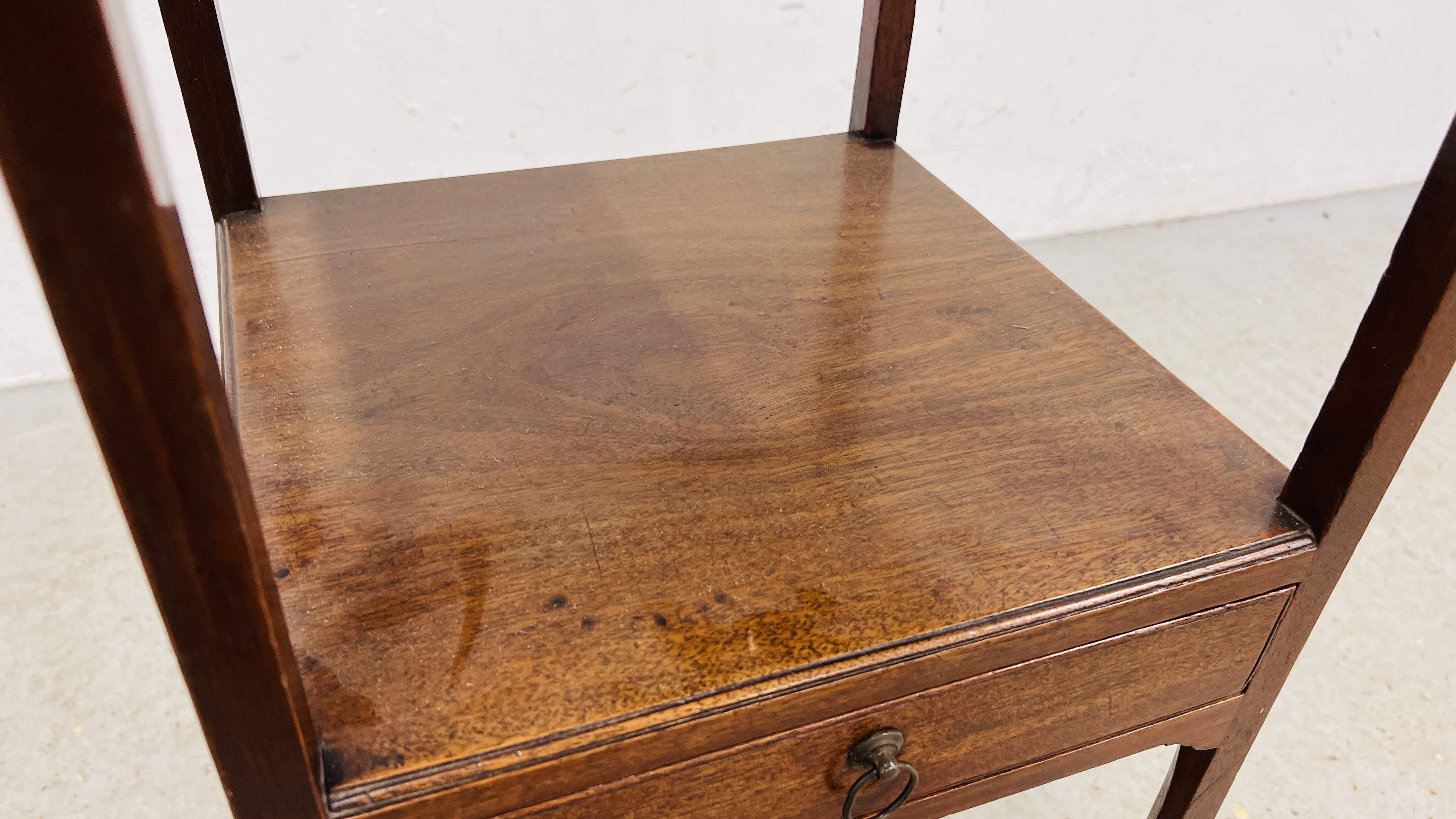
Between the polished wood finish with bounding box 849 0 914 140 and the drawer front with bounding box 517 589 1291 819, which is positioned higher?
the polished wood finish with bounding box 849 0 914 140

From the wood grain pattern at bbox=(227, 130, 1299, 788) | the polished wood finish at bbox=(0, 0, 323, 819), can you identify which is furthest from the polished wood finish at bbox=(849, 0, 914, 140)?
the polished wood finish at bbox=(0, 0, 323, 819)

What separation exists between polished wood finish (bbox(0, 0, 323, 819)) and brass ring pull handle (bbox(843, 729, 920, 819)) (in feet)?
0.87

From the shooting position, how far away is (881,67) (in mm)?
884

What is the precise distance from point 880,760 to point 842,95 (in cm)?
139

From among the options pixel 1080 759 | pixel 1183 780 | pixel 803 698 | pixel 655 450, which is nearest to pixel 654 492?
pixel 655 450

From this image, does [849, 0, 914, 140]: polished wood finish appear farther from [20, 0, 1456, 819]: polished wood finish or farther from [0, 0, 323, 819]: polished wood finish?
[0, 0, 323, 819]: polished wood finish

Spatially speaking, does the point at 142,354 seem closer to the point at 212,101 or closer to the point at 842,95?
the point at 212,101

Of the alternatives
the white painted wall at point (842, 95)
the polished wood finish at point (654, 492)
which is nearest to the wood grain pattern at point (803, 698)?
the polished wood finish at point (654, 492)

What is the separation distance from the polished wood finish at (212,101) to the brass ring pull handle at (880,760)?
1.99ft

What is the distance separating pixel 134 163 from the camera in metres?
0.24

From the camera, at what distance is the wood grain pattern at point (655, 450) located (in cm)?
45

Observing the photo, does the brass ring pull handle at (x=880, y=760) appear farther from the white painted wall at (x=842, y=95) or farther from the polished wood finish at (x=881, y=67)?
the white painted wall at (x=842, y=95)

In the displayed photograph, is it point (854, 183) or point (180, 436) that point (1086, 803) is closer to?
point (854, 183)

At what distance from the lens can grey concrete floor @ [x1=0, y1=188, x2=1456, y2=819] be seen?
965 millimetres
